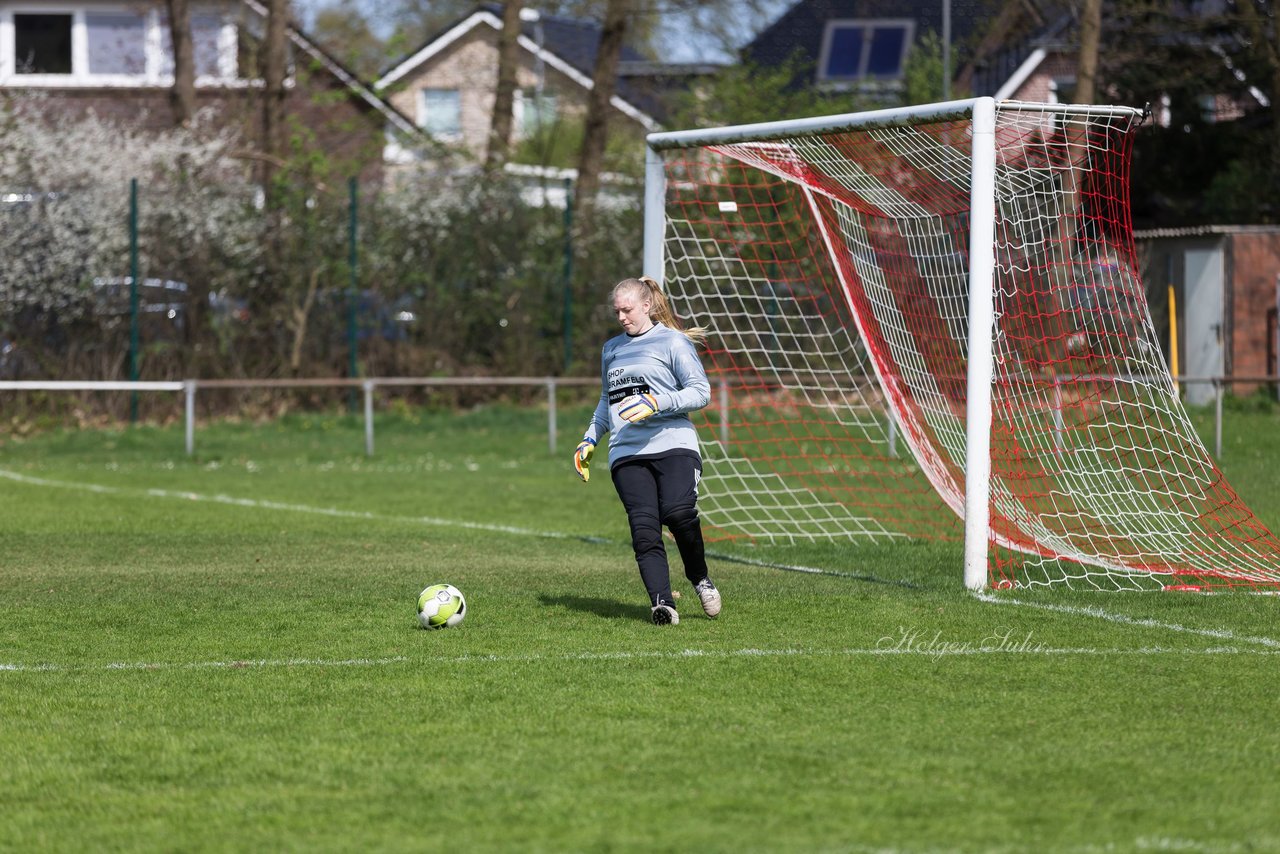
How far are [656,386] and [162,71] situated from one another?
24832 mm

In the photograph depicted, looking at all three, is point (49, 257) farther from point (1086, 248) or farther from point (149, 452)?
point (1086, 248)

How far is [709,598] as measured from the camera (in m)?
7.62

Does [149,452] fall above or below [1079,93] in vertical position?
below

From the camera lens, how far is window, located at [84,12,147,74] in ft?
104

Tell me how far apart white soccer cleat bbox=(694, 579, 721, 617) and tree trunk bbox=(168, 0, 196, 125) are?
17.7 m

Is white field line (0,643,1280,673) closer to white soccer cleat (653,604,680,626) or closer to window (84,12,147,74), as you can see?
white soccer cleat (653,604,680,626)

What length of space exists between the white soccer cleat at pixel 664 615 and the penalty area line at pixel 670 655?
62cm

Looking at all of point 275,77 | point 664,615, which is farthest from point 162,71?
point 664,615

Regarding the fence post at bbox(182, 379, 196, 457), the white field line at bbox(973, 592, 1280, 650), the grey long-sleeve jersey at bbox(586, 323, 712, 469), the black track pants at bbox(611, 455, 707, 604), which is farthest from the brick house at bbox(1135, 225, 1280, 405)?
the black track pants at bbox(611, 455, 707, 604)

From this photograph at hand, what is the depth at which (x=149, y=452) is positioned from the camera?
58.4ft

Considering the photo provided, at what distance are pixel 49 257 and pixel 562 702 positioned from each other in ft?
52.0

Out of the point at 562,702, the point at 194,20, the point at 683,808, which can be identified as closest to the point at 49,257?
the point at 194,20

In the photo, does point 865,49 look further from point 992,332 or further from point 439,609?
point 439,609

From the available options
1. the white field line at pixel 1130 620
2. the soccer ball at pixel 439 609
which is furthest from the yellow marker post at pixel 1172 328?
the soccer ball at pixel 439 609
